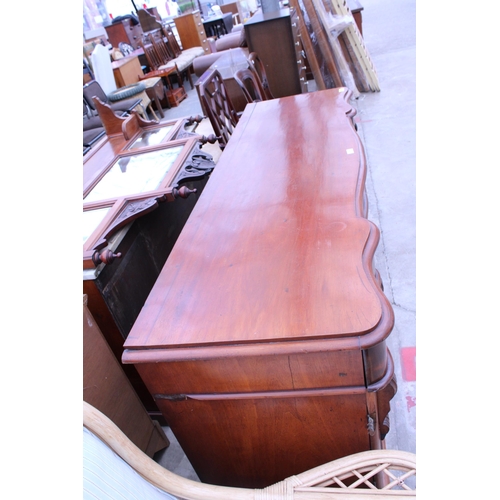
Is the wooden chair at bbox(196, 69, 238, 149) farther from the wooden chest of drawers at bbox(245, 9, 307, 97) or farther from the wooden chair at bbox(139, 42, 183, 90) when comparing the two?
the wooden chair at bbox(139, 42, 183, 90)

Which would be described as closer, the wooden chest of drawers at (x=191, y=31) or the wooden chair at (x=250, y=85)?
the wooden chair at (x=250, y=85)

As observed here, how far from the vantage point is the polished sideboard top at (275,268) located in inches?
29.8

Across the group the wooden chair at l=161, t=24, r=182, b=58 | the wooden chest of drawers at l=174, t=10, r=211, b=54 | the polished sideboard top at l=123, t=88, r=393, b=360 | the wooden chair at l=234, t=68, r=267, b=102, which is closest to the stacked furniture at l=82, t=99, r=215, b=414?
the polished sideboard top at l=123, t=88, r=393, b=360

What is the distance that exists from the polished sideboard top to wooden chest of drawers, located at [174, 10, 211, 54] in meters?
6.27

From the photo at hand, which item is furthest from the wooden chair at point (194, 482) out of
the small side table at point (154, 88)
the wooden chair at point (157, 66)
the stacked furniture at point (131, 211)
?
the wooden chair at point (157, 66)

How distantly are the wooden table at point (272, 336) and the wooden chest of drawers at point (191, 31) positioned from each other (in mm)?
6544

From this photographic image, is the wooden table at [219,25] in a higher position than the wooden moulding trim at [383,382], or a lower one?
higher

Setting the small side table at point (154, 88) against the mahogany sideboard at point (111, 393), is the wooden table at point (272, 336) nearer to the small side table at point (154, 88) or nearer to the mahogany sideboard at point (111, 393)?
the mahogany sideboard at point (111, 393)

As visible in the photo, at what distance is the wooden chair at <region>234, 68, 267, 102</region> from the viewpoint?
7.23 feet

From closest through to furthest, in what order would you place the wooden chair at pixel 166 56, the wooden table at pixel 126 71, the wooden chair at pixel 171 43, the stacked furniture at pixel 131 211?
the stacked furniture at pixel 131 211
the wooden table at pixel 126 71
the wooden chair at pixel 166 56
the wooden chair at pixel 171 43

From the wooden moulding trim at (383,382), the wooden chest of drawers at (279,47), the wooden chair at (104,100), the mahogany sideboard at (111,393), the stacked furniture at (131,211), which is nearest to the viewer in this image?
the wooden moulding trim at (383,382)

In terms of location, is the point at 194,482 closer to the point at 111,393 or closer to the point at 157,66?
the point at 111,393
